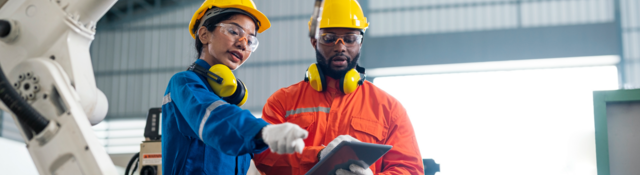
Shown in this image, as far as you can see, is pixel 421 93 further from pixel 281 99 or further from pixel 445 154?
pixel 281 99

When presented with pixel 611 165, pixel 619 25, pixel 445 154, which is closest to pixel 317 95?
pixel 611 165

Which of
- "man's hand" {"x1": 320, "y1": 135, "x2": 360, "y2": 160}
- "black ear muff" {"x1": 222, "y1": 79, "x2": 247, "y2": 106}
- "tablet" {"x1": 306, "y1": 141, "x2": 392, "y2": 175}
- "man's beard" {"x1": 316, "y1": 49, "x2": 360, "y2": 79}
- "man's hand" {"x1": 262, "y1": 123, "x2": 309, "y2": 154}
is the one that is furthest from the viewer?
"man's beard" {"x1": 316, "y1": 49, "x2": 360, "y2": 79}

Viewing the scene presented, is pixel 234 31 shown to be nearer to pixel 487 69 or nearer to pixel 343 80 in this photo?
pixel 343 80

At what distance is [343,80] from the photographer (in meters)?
2.88

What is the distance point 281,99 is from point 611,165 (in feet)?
8.68

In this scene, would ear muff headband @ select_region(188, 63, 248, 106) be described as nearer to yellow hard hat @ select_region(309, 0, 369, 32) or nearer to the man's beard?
the man's beard

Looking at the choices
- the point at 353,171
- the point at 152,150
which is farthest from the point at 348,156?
the point at 152,150

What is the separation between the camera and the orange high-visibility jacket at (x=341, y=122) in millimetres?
2664

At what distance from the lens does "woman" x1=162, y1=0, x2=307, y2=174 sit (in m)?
1.54

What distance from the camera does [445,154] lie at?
961 centimetres

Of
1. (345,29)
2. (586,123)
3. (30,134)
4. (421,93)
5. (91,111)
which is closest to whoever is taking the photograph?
(30,134)

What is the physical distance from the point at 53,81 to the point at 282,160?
131 centimetres

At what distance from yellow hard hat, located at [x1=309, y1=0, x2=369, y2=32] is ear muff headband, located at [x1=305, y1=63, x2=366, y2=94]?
0.30m

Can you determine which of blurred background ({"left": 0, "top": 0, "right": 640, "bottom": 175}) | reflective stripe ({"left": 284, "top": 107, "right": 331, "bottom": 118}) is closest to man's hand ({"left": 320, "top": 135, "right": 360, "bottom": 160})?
reflective stripe ({"left": 284, "top": 107, "right": 331, "bottom": 118})
